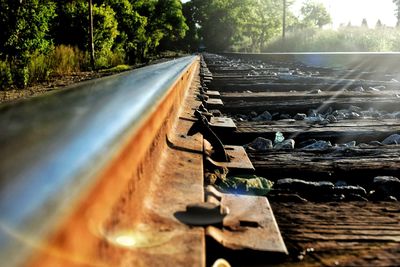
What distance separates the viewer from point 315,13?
81.9 m

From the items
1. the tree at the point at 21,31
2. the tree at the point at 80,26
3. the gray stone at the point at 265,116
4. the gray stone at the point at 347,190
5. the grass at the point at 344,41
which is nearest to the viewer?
the gray stone at the point at 347,190

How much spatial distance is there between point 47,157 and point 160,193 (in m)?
0.60

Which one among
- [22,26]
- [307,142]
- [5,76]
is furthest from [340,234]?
[22,26]

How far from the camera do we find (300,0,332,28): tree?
260 feet

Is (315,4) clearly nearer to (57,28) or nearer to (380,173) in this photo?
(57,28)

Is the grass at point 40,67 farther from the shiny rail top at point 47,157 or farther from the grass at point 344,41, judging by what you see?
the grass at point 344,41

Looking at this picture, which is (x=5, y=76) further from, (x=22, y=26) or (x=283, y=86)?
(x=283, y=86)

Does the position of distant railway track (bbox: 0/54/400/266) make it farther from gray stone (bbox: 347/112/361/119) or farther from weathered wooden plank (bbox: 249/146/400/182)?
gray stone (bbox: 347/112/361/119)

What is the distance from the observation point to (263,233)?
914 mm

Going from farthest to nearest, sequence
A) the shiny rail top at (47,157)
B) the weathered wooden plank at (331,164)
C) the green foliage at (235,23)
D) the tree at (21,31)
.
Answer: the green foliage at (235,23), the tree at (21,31), the weathered wooden plank at (331,164), the shiny rail top at (47,157)

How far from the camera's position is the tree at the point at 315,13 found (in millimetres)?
79100

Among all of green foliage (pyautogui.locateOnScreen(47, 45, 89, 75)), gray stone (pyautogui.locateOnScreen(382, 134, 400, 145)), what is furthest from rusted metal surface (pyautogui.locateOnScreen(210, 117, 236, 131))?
green foliage (pyautogui.locateOnScreen(47, 45, 89, 75))

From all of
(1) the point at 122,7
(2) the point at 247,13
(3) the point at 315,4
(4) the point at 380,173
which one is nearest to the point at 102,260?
(4) the point at 380,173

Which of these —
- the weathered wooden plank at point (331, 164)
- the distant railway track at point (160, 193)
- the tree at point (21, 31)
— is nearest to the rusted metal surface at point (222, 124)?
the distant railway track at point (160, 193)
